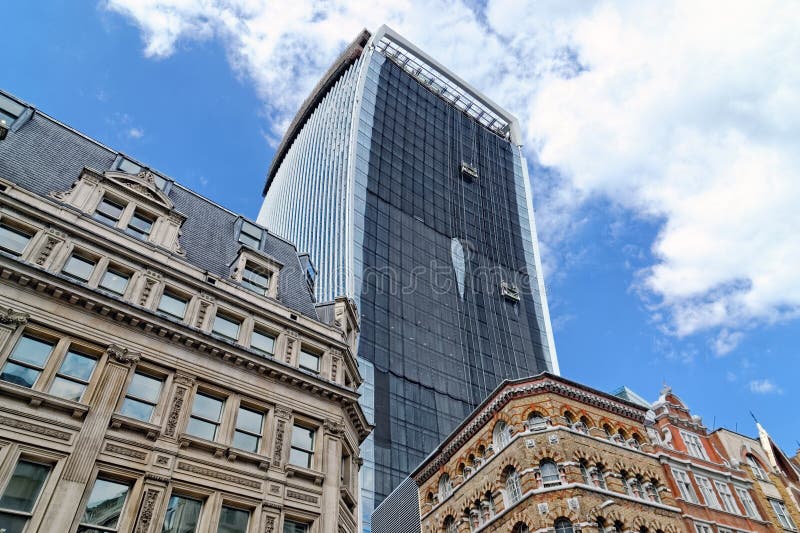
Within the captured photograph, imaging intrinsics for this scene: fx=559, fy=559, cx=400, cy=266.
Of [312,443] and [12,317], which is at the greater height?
[12,317]

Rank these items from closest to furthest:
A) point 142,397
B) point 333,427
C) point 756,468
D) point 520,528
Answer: point 142,397 < point 333,427 < point 520,528 < point 756,468

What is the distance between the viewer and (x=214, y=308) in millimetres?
26891

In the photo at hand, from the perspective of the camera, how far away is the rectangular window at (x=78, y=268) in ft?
78.2

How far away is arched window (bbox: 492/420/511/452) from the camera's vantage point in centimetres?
3422

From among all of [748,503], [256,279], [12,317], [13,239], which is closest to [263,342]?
[256,279]

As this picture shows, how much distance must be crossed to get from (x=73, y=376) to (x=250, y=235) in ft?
47.2

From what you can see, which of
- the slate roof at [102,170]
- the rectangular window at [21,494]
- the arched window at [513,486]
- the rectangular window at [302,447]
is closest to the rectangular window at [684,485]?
the arched window at [513,486]

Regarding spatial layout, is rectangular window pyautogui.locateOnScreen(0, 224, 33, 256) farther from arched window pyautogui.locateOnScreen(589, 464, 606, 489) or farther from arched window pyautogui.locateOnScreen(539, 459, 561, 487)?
arched window pyautogui.locateOnScreen(589, 464, 606, 489)

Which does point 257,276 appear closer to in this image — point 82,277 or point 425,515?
point 82,277

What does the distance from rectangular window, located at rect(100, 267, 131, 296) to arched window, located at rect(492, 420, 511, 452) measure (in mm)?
22899

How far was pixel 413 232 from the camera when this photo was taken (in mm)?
123500

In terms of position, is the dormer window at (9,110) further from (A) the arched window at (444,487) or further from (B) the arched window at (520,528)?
(A) the arched window at (444,487)

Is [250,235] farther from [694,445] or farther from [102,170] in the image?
[694,445]

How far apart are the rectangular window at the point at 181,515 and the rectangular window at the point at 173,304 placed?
8.18 m
